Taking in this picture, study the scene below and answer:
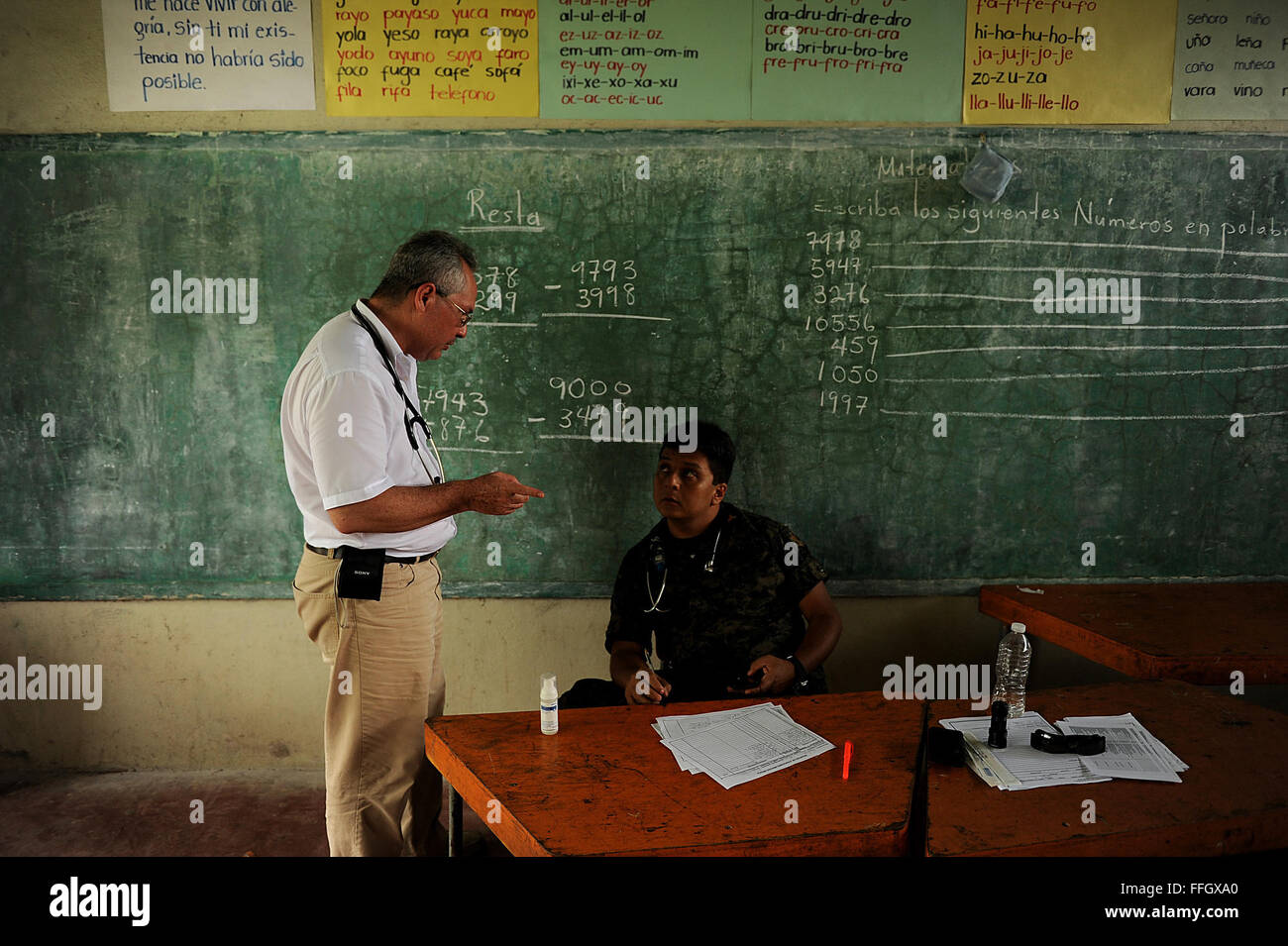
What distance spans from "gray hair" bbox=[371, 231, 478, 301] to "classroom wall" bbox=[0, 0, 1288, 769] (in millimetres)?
1373

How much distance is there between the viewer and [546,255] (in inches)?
125

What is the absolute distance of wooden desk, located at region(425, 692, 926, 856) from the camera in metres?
1.54

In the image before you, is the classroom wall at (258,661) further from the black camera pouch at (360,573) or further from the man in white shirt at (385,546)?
the black camera pouch at (360,573)

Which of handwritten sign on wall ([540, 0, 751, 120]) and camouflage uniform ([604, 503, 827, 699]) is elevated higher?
handwritten sign on wall ([540, 0, 751, 120])

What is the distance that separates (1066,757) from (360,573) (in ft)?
5.62

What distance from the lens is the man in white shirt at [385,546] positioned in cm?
222

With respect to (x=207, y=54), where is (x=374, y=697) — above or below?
below

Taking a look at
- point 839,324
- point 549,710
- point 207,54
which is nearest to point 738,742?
point 549,710

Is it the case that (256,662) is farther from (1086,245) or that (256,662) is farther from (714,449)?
(1086,245)

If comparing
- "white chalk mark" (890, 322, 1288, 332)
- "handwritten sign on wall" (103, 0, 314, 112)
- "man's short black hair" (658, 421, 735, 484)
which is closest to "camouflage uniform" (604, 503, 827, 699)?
"man's short black hair" (658, 421, 735, 484)

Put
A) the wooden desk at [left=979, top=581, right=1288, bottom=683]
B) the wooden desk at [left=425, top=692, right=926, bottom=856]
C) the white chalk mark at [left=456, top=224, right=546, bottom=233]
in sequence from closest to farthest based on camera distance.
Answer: the wooden desk at [left=425, top=692, right=926, bottom=856] → the wooden desk at [left=979, top=581, right=1288, bottom=683] → the white chalk mark at [left=456, top=224, right=546, bottom=233]

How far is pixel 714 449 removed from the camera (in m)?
2.66

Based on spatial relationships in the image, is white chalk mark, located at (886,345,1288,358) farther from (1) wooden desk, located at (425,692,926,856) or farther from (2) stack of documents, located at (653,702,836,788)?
(2) stack of documents, located at (653,702,836,788)
